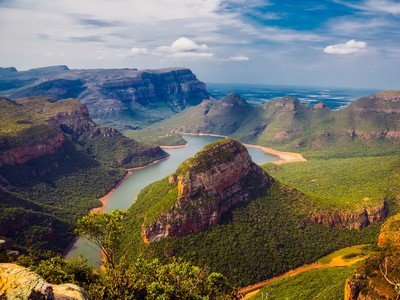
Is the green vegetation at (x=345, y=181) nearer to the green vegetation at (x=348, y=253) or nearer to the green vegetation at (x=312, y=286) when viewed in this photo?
the green vegetation at (x=348, y=253)

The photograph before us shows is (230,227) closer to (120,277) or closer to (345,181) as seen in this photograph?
(120,277)

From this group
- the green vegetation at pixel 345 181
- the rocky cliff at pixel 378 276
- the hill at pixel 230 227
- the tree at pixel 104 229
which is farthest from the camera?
the green vegetation at pixel 345 181

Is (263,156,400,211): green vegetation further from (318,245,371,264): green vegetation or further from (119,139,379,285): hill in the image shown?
(318,245,371,264): green vegetation

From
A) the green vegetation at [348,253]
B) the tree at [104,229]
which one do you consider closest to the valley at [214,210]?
the green vegetation at [348,253]

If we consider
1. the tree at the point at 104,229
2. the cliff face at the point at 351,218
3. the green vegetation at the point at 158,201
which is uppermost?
the tree at the point at 104,229

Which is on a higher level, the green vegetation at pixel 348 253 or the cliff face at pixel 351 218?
the cliff face at pixel 351 218

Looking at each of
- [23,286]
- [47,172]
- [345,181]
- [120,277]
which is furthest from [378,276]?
[47,172]

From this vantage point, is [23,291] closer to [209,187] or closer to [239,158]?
[209,187]
